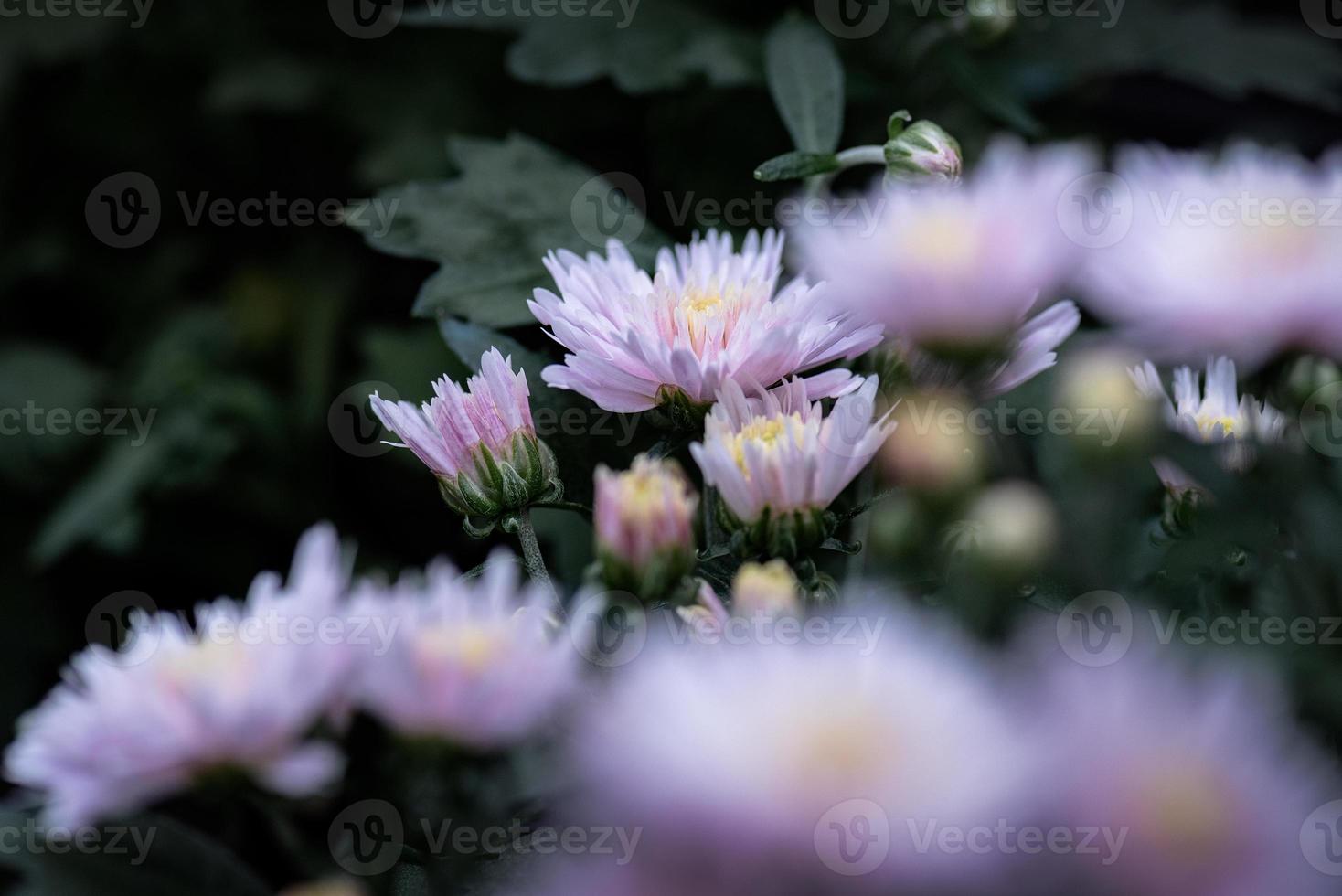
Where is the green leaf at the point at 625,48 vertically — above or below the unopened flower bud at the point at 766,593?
above

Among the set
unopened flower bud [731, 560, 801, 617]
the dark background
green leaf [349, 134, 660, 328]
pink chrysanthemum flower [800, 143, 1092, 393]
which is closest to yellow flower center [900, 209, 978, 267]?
pink chrysanthemum flower [800, 143, 1092, 393]

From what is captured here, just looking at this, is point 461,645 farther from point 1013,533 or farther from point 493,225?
point 493,225

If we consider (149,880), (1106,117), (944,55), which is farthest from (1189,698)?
(1106,117)

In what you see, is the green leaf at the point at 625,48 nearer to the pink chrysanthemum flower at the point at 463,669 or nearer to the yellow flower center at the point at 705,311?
the yellow flower center at the point at 705,311

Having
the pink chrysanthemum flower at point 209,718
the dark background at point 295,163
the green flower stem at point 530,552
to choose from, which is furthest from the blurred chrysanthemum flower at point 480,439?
the dark background at point 295,163

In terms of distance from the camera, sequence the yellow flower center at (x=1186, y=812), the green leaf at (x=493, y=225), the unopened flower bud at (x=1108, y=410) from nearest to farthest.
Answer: the yellow flower center at (x=1186, y=812) < the unopened flower bud at (x=1108, y=410) < the green leaf at (x=493, y=225)

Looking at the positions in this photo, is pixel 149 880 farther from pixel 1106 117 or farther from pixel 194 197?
pixel 1106 117
